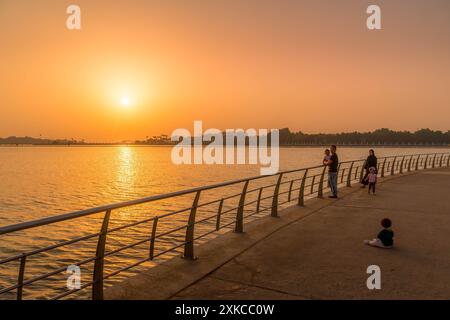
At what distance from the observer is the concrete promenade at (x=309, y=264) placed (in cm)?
545

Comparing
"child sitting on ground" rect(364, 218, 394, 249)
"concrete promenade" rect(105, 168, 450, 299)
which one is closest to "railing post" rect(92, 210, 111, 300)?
"concrete promenade" rect(105, 168, 450, 299)

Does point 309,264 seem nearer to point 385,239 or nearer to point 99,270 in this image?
point 385,239

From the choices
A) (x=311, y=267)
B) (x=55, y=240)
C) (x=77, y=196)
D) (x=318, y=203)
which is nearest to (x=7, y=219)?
(x=55, y=240)

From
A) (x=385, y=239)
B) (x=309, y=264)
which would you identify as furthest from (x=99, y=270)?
(x=385, y=239)

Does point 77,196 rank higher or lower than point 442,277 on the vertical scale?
lower

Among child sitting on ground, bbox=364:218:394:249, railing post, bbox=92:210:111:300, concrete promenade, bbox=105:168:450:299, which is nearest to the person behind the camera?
railing post, bbox=92:210:111:300

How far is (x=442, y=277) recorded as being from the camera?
6.11 m

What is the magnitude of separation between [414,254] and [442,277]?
1.39 metres

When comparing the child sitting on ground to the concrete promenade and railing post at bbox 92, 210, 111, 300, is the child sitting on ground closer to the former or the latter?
the concrete promenade

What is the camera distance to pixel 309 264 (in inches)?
265

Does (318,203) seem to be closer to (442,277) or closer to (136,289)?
(442,277)

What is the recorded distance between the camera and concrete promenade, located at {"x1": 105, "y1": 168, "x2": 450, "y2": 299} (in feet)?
17.9

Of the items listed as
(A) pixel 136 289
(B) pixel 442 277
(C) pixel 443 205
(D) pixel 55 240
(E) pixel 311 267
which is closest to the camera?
(A) pixel 136 289
